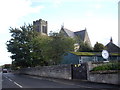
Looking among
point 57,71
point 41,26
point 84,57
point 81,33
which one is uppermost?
point 41,26

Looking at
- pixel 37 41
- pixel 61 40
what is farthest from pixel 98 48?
pixel 61 40

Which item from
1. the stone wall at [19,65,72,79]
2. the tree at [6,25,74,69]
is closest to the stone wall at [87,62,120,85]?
the stone wall at [19,65,72,79]

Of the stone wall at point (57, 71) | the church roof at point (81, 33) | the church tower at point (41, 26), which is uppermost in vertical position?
the church tower at point (41, 26)

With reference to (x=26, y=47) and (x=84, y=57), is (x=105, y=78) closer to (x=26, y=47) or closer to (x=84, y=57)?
(x=84, y=57)

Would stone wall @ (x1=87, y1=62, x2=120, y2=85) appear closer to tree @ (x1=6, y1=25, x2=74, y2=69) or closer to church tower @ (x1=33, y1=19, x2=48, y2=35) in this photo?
tree @ (x1=6, y1=25, x2=74, y2=69)

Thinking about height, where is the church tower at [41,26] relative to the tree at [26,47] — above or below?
above

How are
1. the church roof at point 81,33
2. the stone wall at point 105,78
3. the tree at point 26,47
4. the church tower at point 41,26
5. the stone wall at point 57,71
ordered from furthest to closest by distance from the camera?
the church tower at point 41,26 → the church roof at point 81,33 → the tree at point 26,47 → the stone wall at point 57,71 → the stone wall at point 105,78

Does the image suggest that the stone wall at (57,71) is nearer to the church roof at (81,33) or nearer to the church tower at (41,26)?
the church roof at (81,33)

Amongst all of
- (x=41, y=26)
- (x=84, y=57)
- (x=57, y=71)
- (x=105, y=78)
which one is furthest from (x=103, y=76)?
(x=41, y=26)

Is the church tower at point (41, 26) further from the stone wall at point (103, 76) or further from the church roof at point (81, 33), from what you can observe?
the stone wall at point (103, 76)

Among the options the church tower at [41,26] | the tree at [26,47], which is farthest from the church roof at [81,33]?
the tree at [26,47]

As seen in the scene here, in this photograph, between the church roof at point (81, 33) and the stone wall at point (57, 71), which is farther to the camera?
the church roof at point (81, 33)

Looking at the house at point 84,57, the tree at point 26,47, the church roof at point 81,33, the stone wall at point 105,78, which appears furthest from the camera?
the church roof at point 81,33

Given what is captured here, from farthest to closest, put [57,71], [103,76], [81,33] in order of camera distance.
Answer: [81,33]
[57,71]
[103,76]
